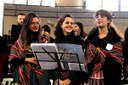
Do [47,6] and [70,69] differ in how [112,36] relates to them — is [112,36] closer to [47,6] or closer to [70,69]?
[70,69]

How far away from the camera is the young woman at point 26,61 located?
4500mm

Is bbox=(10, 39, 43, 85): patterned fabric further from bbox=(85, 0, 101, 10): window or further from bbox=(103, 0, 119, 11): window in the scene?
bbox=(103, 0, 119, 11): window

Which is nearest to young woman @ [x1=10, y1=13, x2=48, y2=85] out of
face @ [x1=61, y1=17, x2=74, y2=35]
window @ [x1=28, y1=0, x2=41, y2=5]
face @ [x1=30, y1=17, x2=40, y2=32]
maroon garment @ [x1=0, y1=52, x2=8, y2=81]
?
face @ [x1=30, y1=17, x2=40, y2=32]

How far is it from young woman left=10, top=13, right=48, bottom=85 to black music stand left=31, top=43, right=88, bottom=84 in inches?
16.3

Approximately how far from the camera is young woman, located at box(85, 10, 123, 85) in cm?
422

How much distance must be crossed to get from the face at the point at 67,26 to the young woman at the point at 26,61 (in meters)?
0.40

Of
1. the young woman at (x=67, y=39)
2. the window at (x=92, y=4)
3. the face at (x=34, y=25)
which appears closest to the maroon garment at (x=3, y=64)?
the face at (x=34, y=25)

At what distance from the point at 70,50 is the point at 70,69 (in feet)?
0.96

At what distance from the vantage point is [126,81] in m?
5.00

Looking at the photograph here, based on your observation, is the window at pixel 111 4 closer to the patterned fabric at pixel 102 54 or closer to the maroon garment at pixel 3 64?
the maroon garment at pixel 3 64

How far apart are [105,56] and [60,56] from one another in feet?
2.07

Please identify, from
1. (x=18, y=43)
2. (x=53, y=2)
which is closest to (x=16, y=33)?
(x=18, y=43)

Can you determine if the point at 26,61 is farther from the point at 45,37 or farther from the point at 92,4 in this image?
the point at 92,4

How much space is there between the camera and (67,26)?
4.44 meters
